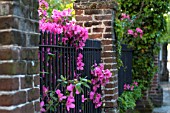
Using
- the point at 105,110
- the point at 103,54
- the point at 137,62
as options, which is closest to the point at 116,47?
the point at 103,54

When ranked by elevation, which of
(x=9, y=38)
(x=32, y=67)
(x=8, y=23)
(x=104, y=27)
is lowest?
(x=32, y=67)

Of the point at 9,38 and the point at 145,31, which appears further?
the point at 145,31

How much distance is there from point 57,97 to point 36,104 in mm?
860

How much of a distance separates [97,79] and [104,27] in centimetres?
90

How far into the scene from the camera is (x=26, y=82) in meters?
2.32

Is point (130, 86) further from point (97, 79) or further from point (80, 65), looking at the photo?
point (80, 65)

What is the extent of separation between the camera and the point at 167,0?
7750mm

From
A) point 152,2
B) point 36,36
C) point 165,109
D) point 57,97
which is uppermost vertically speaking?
point 152,2

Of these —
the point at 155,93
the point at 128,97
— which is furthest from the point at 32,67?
the point at 155,93

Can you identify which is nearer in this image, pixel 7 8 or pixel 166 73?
pixel 7 8

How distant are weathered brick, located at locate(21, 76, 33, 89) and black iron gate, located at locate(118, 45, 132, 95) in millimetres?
3816

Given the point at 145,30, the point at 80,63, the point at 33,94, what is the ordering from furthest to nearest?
the point at 145,30
the point at 80,63
the point at 33,94

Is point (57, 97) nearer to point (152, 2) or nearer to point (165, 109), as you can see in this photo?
point (152, 2)

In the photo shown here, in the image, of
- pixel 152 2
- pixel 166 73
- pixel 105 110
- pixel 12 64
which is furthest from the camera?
pixel 166 73
